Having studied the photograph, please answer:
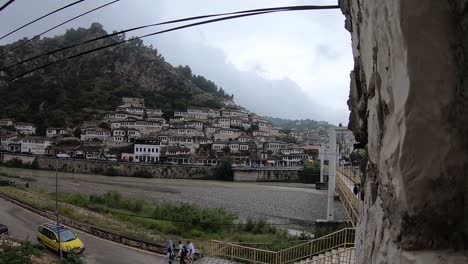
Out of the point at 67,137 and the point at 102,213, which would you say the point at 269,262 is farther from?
the point at 67,137

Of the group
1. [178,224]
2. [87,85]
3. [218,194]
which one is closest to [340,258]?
[178,224]

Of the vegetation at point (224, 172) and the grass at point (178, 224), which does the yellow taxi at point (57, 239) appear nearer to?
the grass at point (178, 224)

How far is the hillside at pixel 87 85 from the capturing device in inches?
3656

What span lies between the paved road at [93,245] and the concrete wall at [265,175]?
4258 cm

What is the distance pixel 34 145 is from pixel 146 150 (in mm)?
19370

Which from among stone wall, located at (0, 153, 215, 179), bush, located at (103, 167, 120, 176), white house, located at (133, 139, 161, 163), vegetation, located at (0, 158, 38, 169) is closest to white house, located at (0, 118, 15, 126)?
stone wall, located at (0, 153, 215, 179)

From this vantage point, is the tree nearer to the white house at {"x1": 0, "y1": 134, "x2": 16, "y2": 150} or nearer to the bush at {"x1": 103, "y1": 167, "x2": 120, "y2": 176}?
the white house at {"x1": 0, "y1": 134, "x2": 16, "y2": 150}

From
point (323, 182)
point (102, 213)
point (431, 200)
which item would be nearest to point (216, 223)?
point (102, 213)

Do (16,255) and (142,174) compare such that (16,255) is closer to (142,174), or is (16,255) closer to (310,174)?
(142,174)

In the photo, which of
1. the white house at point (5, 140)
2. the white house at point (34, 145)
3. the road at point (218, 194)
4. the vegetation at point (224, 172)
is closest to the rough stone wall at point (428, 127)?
the road at point (218, 194)

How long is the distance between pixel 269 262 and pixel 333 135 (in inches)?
532

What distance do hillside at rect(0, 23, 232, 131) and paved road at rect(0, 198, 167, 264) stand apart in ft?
215

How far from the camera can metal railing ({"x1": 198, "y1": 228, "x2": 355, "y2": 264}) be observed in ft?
43.9

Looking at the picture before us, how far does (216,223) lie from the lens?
24797 mm
